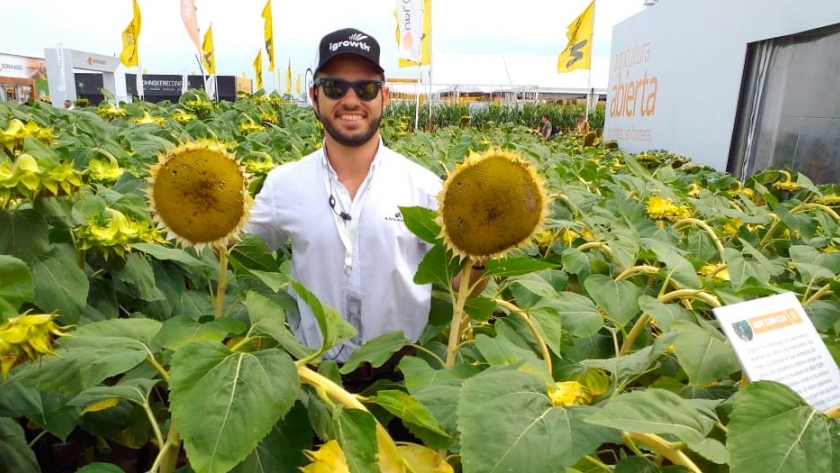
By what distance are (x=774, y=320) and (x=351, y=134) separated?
4.91ft

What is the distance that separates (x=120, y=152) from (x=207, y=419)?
Answer: 2577mm

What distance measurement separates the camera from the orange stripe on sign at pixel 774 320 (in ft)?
3.18

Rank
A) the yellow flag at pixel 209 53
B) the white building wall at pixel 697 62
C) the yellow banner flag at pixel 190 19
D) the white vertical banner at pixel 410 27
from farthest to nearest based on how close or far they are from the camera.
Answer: the yellow flag at pixel 209 53
the white vertical banner at pixel 410 27
the yellow banner flag at pixel 190 19
the white building wall at pixel 697 62

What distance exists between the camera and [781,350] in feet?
3.15

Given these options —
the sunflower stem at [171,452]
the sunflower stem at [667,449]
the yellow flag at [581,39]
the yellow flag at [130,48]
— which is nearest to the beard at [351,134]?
the sunflower stem at [171,452]

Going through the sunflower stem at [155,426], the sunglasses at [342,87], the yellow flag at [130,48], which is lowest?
the sunflower stem at [155,426]

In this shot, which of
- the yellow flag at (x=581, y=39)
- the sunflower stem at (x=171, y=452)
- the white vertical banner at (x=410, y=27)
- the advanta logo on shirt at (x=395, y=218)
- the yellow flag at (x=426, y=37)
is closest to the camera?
the sunflower stem at (x=171, y=452)

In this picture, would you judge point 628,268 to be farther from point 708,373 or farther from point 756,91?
point 756,91

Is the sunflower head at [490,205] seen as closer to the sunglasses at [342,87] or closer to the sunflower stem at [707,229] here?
the sunglasses at [342,87]

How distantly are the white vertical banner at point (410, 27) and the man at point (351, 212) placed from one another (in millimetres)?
12606

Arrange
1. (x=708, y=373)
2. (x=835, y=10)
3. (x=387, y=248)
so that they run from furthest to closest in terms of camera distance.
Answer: (x=835, y=10) → (x=387, y=248) → (x=708, y=373)

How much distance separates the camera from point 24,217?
1.27m

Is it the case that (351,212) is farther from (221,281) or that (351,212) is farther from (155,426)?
(155,426)

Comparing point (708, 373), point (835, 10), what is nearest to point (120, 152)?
point (708, 373)
